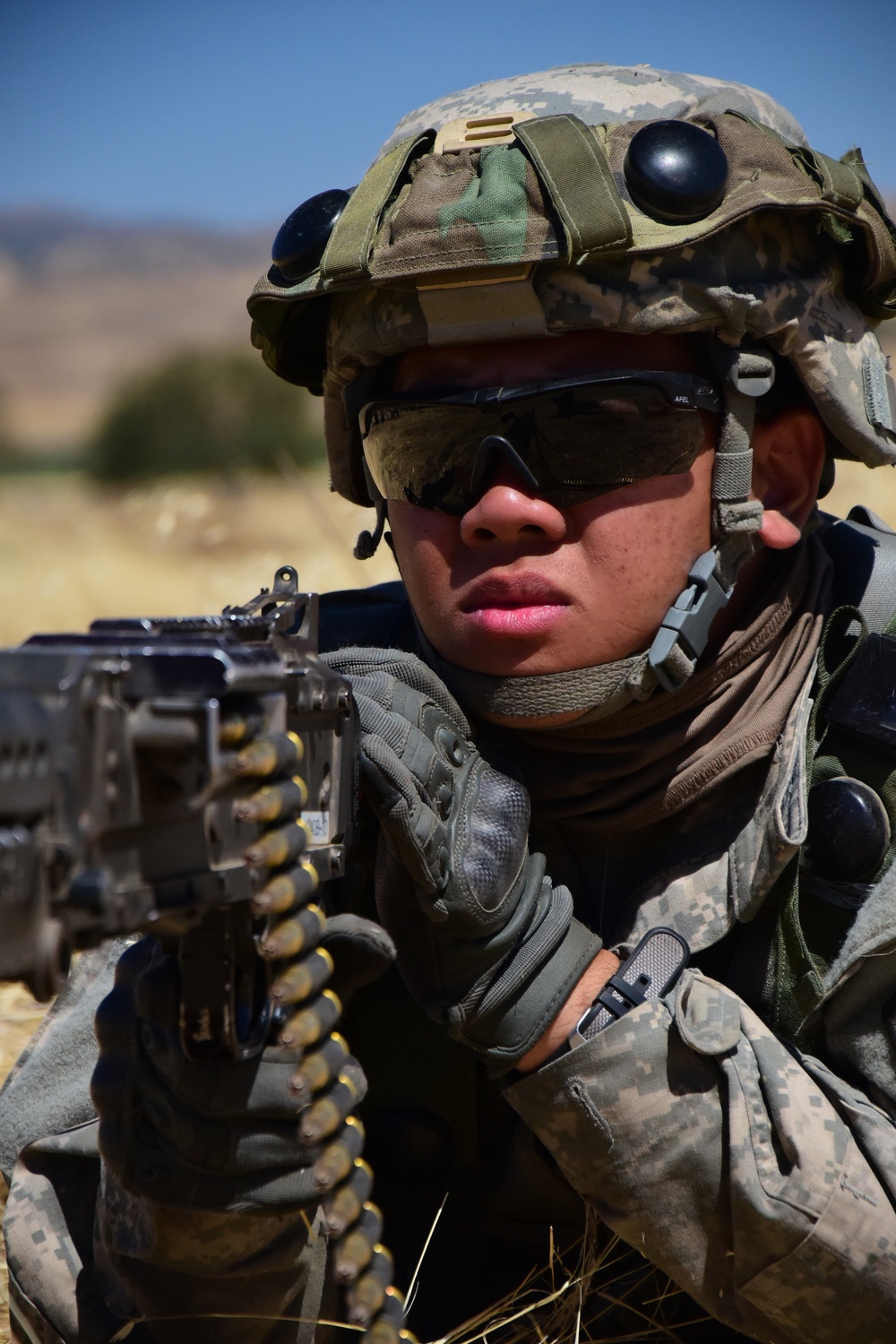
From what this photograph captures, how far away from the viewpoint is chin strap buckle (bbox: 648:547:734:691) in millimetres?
2791

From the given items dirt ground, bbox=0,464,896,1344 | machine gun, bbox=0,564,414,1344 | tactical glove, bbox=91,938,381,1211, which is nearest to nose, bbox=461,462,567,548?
machine gun, bbox=0,564,414,1344

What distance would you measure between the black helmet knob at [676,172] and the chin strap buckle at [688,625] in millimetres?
688

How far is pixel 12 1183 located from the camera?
285 cm

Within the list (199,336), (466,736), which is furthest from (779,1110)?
(199,336)

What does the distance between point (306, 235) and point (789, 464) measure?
1.19 meters

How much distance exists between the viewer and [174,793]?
1813 millimetres

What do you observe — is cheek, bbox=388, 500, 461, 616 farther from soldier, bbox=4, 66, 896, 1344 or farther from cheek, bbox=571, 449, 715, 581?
cheek, bbox=571, 449, 715, 581

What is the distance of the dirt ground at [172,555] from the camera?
306 inches

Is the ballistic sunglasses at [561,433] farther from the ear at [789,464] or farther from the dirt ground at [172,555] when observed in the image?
the dirt ground at [172,555]

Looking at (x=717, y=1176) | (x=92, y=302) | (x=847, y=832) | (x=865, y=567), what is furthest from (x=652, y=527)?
(x=92, y=302)

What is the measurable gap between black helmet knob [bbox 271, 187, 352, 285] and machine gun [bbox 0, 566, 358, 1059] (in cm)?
111

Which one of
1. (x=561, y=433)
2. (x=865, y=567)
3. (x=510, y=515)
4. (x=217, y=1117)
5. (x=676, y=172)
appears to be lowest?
(x=217, y=1117)

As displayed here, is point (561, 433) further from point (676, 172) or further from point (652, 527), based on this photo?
point (676, 172)

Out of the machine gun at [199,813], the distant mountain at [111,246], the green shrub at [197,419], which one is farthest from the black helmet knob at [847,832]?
the distant mountain at [111,246]
